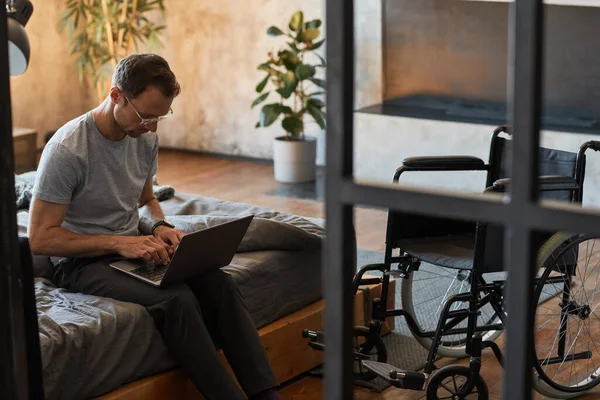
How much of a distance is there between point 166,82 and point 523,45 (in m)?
2.00

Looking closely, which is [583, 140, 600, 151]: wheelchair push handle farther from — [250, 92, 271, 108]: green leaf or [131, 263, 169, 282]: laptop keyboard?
[250, 92, 271, 108]: green leaf

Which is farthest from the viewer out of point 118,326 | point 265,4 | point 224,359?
point 265,4

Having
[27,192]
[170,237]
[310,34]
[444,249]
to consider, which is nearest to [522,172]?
[170,237]

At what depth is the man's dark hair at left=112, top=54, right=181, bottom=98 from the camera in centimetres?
268

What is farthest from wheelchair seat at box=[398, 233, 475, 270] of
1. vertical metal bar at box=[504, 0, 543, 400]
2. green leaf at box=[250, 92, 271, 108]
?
green leaf at box=[250, 92, 271, 108]

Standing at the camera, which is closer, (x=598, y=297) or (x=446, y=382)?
(x=446, y=382)

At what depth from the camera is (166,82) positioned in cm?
272

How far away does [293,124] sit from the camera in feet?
20.5

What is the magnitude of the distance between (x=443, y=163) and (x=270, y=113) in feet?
10.4

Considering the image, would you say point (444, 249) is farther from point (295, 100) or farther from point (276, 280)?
point (295, 100)

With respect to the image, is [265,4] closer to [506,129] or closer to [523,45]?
[506,129]

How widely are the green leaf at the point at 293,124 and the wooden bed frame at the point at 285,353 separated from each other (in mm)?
2879

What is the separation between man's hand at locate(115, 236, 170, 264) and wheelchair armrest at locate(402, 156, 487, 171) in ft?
3.00

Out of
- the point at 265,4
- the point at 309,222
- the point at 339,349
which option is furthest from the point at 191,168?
the point at 339,349
